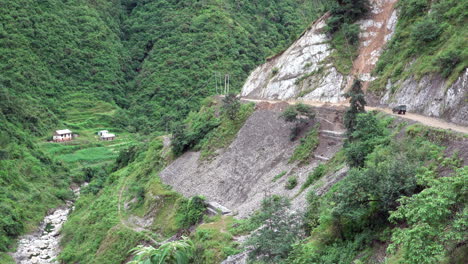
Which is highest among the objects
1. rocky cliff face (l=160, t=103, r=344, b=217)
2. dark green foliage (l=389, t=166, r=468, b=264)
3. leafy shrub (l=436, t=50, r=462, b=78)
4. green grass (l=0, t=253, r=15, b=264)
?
leafy shrub (l=436, t=50, r=462, b=78)

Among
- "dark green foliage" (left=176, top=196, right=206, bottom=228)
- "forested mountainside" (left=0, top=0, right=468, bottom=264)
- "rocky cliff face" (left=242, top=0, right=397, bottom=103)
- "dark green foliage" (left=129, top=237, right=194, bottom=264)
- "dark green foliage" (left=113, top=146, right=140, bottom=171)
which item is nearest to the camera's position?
"dark green foliage" (left=129, top=237, right=194, bottom=264)

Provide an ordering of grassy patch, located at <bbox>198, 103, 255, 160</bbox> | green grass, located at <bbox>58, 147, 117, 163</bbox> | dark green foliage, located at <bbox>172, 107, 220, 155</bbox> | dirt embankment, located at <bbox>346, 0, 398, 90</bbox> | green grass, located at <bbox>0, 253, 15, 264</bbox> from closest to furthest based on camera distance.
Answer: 1. dirt embankment, located at <bbox>346, 0, 398, 90</bbox>
2. grassy patch, located at <bbox>198, 103, 255, 160</bbox>
3. green grass, located at <bbox>0, 253, 15, 264</bbox>
4. dark green foliage, located at <bbox>172, 107, 220, 155</bbox>
5. green grass, located at <bbox>58, 147, 117, 163</bbox>

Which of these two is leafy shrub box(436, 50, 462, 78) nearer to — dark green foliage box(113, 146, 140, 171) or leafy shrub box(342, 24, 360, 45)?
leafy shrub box(342, 24, 360, 45)

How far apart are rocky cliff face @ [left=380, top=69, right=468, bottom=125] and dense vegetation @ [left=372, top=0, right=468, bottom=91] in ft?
1.62

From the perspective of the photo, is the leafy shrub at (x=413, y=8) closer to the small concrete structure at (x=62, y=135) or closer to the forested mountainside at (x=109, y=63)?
the forested mountainside at (x=109, y=63)

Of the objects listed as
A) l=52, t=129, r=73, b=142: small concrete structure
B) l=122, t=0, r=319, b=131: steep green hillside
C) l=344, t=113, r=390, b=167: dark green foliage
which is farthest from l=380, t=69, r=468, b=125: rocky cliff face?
l=52, t=129, r=73, b=142: small concrete structure

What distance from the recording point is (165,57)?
3334 inches

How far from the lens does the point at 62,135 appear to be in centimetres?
6756

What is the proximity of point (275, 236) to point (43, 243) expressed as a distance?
3208 cm

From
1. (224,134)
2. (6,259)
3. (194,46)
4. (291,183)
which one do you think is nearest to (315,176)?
(291,183)

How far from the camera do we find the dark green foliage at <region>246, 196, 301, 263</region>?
1561 centimetres

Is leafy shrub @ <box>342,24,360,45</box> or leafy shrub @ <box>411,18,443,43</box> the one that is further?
leafy shrub @ <box>342,24,360,45</box>

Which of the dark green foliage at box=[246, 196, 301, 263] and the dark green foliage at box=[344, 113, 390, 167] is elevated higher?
the dark green foliage at box=[344, 113, 390, 167]

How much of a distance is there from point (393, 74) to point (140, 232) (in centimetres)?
2130
